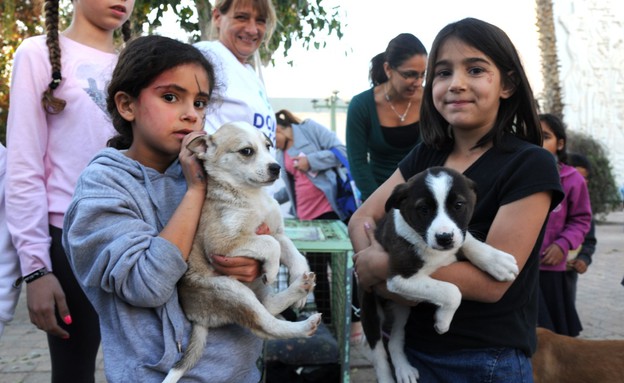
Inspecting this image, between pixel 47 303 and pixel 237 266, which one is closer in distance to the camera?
pixel 237 266

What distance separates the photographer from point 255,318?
6.31ft

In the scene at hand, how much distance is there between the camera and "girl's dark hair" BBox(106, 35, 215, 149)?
6.74 ft

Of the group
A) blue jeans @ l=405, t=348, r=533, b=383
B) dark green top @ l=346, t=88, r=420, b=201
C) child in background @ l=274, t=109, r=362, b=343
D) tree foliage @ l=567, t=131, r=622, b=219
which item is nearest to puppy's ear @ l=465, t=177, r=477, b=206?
blue jeans @ l=405, t=348, r=533, b=383

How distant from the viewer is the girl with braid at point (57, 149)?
2531mm

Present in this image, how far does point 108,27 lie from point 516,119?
1958mm

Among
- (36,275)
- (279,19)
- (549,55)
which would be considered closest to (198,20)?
(279,19)

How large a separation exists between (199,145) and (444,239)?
91cm

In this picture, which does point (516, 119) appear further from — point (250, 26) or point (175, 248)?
point (250, 26)

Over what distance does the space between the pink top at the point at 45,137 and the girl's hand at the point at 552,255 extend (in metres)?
3.42

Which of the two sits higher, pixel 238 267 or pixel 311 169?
pixel 238 267

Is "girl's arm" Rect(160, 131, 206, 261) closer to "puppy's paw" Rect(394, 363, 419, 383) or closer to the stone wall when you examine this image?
"puppy's paw" Rect(394, 363, 419, 383)

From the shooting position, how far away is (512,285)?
2.13 m

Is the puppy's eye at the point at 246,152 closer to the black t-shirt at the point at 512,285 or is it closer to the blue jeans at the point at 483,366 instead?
the black t-shirt at the point at 512,285

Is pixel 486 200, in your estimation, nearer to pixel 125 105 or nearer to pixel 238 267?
pixel 238 267
